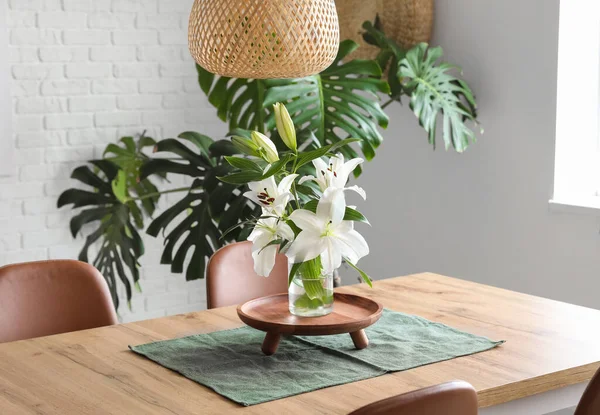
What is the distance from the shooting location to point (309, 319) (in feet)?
7.02

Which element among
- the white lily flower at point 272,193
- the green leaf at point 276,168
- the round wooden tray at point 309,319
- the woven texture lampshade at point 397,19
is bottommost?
the round wooden tray at point 309,319

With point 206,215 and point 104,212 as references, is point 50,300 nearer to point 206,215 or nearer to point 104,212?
point 206,215

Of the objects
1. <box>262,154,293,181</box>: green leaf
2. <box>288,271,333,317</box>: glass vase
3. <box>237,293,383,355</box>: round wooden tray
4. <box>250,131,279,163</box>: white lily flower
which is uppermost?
<box>250,131,279,163</box>: white lily flower

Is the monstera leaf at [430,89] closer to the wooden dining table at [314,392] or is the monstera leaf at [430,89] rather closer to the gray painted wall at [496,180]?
the gray painted wall at [496,180]

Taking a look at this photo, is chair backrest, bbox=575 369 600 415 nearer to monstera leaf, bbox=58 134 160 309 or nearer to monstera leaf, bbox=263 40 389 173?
monstera leaf, bbox=263 40 389 173

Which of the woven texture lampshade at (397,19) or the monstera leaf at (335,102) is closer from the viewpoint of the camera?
the monstera leaf at (335,102)

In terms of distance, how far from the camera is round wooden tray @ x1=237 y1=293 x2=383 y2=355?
6.63ft

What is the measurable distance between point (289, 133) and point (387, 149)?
7.86 feet

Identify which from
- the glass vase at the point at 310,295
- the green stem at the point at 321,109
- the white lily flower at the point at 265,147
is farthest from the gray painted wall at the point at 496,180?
the white lily flower at the point at 265,147

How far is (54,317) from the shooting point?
250 centimetres

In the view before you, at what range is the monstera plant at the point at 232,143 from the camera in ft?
11.0

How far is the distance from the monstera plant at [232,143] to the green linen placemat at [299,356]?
0.87 m

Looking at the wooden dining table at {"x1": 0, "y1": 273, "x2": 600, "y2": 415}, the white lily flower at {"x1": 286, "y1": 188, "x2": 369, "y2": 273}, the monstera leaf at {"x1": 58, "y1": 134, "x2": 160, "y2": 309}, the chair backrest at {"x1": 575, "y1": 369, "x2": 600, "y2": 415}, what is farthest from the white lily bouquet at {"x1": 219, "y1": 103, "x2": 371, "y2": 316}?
the monstera leaf at {"x1": 58, "y1": 134, "x2": 160, "y2": 309}

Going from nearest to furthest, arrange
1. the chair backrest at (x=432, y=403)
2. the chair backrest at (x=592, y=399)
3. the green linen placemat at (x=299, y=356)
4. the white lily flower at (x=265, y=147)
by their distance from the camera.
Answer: the chair backrest at (x=432, y=403) → the chair backrest at (x=592, y=399) → the green linen placemat at (x=299, y=356) → the white lily flower at (x=265, y=147)
